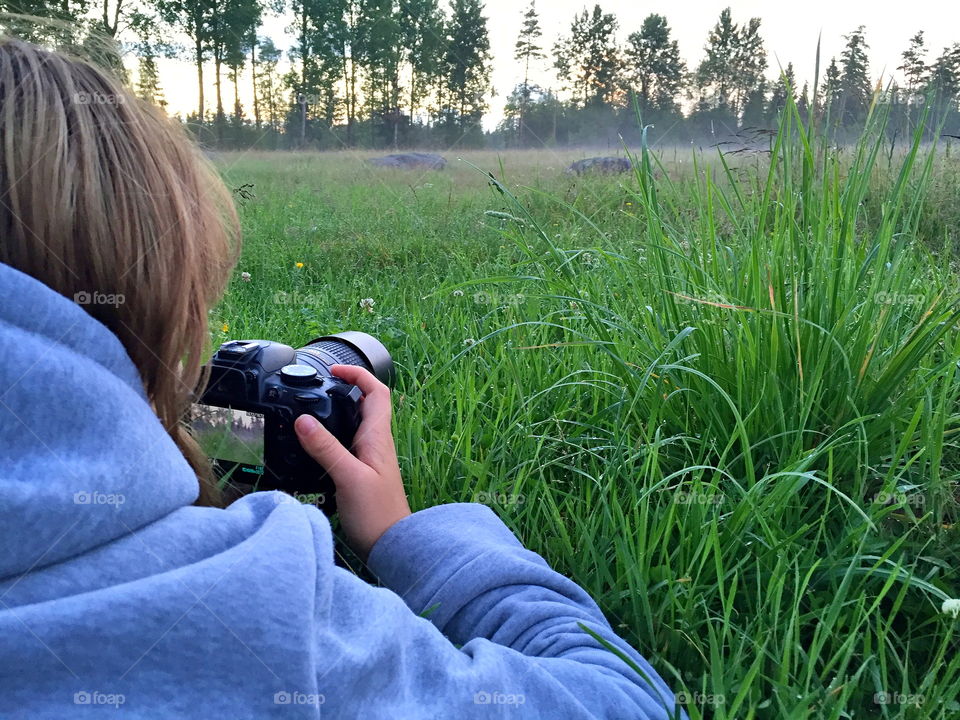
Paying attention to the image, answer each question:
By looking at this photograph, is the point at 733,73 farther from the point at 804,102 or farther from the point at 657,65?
the point at 657,65

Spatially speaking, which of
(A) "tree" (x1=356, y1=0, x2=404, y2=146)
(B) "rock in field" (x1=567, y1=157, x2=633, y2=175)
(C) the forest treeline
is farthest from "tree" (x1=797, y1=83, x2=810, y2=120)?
(A) "tree" (x1=356, y1=0, x2=404, y2=146)

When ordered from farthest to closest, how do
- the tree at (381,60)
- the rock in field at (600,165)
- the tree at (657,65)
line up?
the tree at (381,60) < the rock in field at (600,165) < the tree at (657,65)

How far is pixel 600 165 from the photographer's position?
6.75 meters

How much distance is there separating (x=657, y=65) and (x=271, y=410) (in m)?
4.94

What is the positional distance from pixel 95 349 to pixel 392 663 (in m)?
0.38

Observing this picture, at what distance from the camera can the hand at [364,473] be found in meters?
1.10

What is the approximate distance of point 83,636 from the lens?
Answer: 531mm

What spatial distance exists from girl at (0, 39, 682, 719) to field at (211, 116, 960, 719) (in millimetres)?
249

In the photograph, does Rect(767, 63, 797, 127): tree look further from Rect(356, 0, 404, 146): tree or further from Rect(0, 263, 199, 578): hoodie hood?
Rect(356, 0, 404, 146): tree

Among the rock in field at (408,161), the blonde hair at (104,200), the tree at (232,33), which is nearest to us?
the blonde hair at (104,200)

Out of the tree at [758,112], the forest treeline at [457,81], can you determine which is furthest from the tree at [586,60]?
the tree at [758,112]

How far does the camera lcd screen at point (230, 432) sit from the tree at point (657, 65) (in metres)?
1.50

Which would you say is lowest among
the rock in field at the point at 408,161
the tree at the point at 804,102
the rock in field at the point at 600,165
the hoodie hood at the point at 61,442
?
the hoodie hood at the point at 61,442

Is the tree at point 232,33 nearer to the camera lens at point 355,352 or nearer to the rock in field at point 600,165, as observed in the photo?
the rock in field at point 600,165
